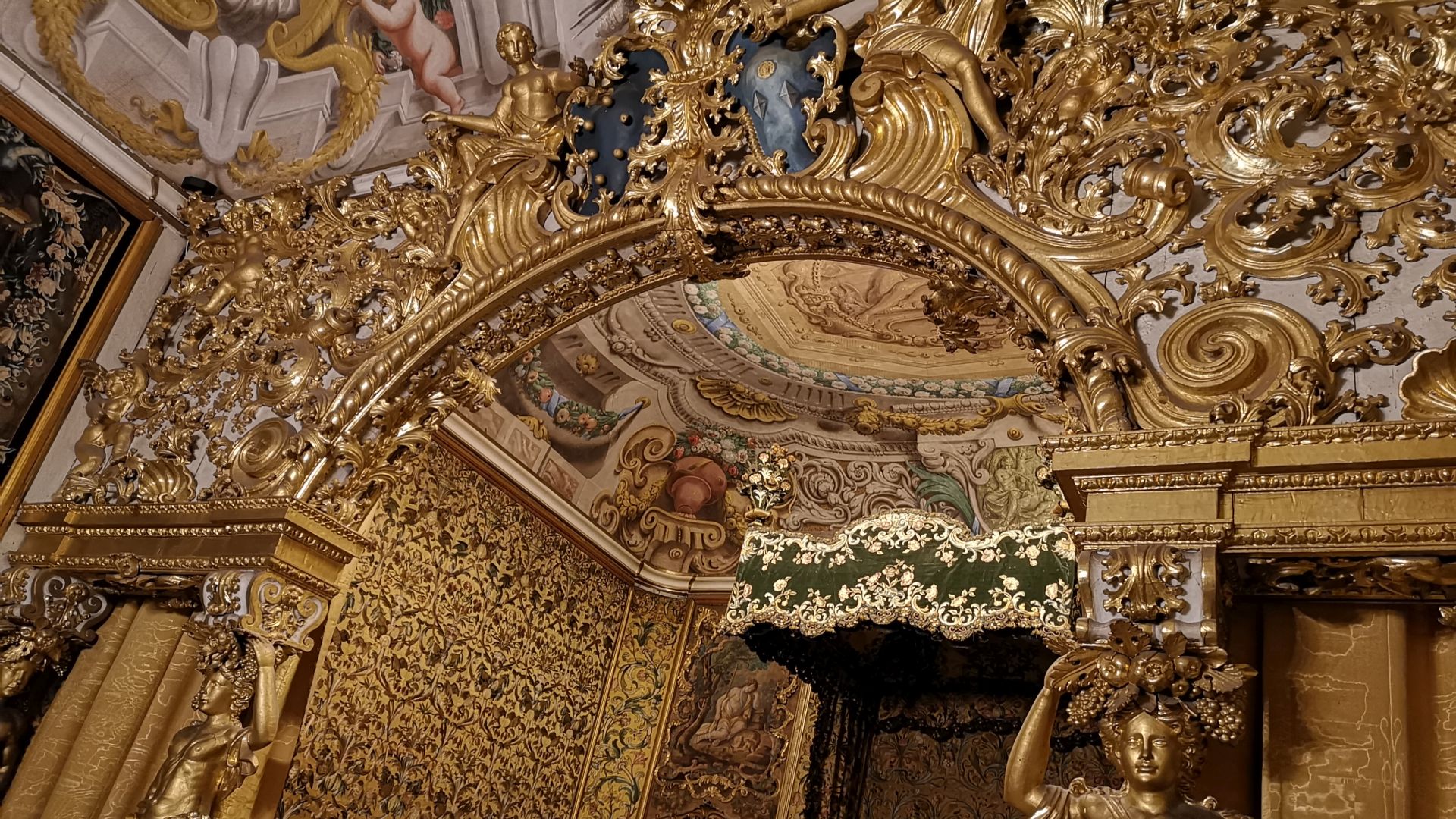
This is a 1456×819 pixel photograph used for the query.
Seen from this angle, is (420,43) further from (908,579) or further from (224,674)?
(908,579)

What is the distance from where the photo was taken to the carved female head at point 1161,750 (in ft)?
9.00

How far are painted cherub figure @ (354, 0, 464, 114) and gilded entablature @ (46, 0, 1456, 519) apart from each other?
1.75 ft

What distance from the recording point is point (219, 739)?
14.7ft

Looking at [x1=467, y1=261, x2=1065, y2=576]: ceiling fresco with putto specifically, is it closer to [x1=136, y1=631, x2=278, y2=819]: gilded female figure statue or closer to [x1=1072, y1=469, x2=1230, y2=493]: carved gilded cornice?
[x1=136, y1=631, x2=278, y2=819]: gilded female figure statue

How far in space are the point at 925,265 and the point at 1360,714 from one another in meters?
2.15

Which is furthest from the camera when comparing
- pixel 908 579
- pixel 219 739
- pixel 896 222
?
pixel 908 579

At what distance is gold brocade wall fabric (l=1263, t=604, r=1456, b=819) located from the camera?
9.00 feet

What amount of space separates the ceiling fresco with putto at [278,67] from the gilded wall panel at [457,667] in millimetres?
2162

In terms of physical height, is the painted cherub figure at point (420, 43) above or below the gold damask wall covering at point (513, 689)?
above

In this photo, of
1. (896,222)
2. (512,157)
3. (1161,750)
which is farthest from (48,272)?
(1161,750)

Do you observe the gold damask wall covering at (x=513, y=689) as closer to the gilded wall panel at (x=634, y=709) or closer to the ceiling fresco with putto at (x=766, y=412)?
the gilded wall panel at (x=634, y=709)

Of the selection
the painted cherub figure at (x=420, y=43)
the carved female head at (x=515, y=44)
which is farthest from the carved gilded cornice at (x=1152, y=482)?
the painted cherub figure at (x=420, y=43)

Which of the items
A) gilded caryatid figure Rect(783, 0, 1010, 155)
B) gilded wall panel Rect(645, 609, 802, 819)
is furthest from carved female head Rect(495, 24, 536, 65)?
gilded wall panel Rect(645, 609, 802, 819)

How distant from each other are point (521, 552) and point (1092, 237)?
18.0 feet
